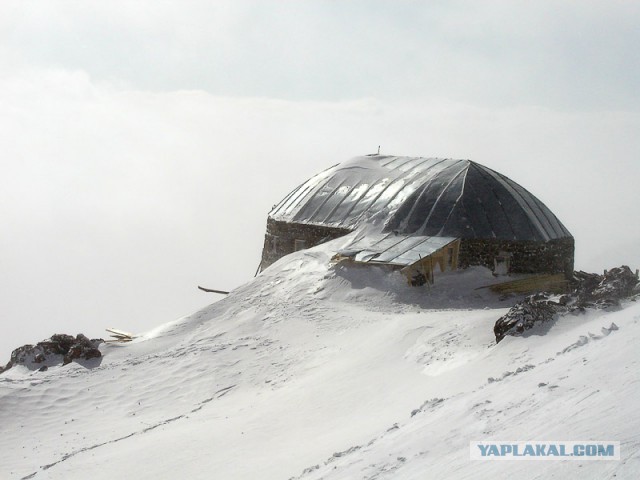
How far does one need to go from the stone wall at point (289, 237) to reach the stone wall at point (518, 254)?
3.78 metres

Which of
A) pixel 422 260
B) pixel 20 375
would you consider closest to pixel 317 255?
pixel 422 260

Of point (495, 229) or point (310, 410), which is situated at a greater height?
point (495, 229)

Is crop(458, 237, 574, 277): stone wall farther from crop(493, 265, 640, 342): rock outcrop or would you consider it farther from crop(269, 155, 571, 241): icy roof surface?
crop(493, 265, 640, 342): rock outcrop

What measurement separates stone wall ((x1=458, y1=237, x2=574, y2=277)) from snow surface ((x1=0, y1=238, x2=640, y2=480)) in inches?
19.0

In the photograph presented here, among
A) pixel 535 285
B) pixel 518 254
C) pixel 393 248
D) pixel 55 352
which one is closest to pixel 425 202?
pixel 393 248

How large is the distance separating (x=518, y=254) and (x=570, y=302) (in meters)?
7.32

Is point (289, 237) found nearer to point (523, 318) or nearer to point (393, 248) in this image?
point (393, 248)

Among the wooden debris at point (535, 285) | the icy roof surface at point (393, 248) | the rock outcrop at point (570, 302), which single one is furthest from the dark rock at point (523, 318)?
the wooden debris at point (535, 285)

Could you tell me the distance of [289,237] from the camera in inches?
974

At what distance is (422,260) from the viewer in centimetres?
2005

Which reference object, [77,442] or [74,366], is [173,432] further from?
[74,366]

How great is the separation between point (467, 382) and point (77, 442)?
7579 millimetres

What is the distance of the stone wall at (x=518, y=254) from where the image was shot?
21.5m

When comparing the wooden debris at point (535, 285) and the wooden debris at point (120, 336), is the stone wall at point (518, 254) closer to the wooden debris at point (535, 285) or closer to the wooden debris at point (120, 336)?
the wooden debris at point (535, 285)
